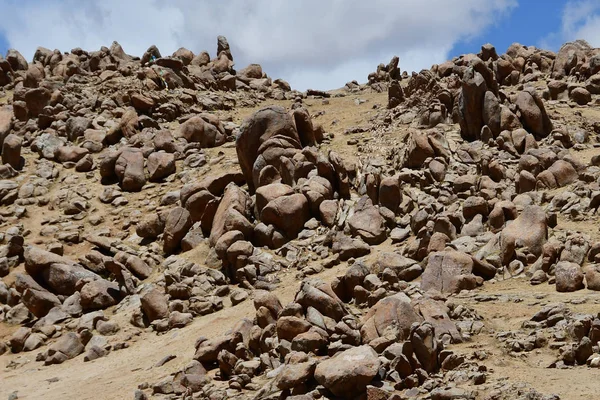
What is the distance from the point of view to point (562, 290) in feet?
40.4

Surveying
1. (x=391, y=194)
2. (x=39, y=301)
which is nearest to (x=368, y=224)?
(x=391, y=194)

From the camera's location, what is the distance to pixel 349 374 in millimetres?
9320

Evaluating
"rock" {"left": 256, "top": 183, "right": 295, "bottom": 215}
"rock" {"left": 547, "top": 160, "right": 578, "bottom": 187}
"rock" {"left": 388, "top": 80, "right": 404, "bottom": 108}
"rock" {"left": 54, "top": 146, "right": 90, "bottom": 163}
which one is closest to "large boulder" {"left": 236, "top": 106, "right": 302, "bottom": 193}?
"rock" {"left": 256, "top": 183, "right": 295, "bottom": 215}

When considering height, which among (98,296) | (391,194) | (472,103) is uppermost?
(472,103)

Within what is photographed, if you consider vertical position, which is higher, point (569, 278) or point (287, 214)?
point (287, 214)

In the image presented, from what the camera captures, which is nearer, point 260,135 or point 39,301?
point 39,301

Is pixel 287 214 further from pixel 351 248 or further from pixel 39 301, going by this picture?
pixel 39 301

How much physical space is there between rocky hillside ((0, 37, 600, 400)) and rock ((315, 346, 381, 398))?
0.10 feet

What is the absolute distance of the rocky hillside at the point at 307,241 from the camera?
10.3m

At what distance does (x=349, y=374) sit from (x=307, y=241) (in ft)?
30.7

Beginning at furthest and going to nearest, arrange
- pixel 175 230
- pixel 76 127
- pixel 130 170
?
pixel 76 127 → pixel 130 170 → pixel 175 230

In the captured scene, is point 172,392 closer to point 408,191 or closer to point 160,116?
point 408,191

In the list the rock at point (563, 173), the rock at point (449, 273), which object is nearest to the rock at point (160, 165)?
the rock at point (563, 173)

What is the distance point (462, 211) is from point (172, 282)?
7534 mm
